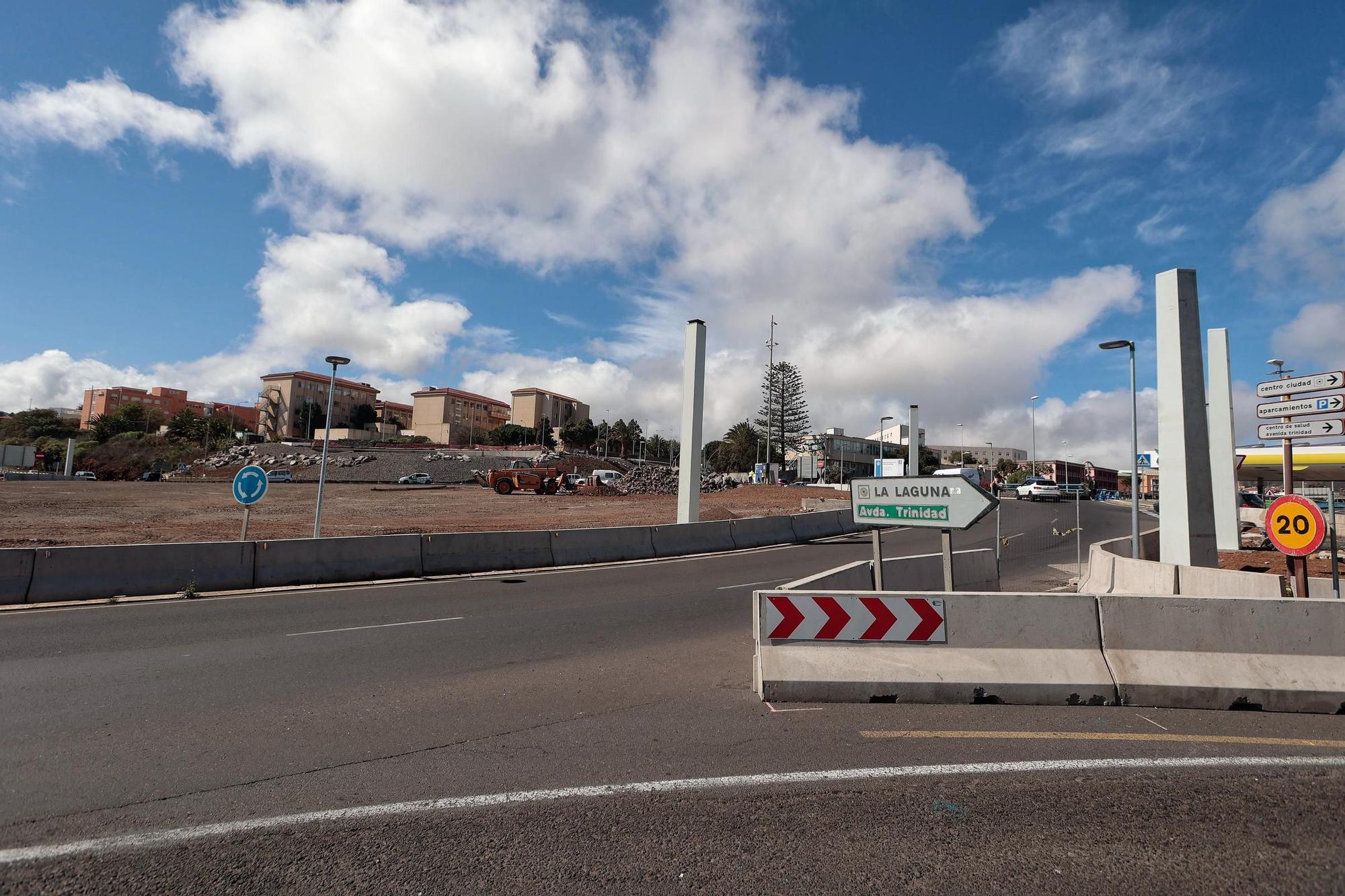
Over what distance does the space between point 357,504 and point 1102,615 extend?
38416 mm

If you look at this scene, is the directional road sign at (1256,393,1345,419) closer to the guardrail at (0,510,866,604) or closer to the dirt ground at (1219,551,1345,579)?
the dirt ground at (1219,551,1345,579)

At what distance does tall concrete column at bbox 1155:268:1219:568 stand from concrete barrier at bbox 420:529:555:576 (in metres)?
13.7

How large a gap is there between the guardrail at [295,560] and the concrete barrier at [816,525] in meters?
7.37

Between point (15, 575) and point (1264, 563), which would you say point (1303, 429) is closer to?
point (1264, 563)

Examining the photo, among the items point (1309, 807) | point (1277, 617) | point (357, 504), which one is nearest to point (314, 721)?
point (1309, 807)

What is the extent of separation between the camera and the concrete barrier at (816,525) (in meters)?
26.8

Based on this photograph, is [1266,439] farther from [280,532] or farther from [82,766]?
[280,532]

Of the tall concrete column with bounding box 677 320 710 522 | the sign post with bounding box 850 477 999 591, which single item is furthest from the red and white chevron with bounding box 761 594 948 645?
the tall concrete column with bounding box 677 320 710 522

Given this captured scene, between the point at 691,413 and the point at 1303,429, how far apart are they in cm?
1560

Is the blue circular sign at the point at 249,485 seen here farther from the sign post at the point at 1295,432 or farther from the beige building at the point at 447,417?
the beige building at the point at 447,417

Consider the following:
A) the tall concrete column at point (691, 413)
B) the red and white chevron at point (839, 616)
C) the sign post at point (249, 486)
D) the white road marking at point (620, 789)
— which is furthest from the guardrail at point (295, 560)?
the red and white chevron at point (839, 616)

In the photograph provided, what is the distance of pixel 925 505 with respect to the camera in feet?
27.2

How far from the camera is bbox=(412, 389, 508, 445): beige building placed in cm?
16125

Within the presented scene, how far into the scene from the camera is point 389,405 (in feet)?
602
